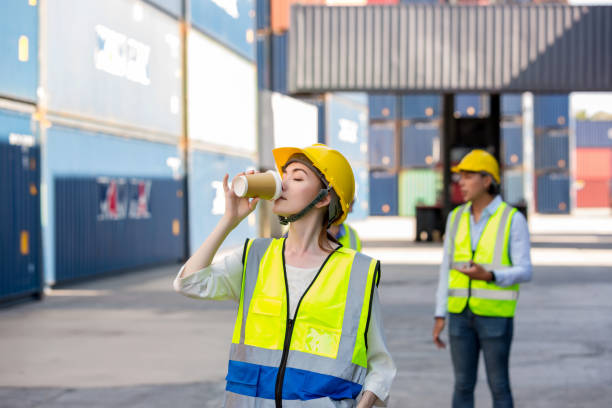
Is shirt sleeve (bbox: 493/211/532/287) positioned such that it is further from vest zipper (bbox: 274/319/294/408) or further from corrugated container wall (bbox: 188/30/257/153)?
corrugated container wall (bbox: 188/30/257/153)

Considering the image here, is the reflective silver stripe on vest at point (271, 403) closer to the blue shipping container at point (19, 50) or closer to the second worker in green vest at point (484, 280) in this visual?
the second worker in green vest at point (484, 280)

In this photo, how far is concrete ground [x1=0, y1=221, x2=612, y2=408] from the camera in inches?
296

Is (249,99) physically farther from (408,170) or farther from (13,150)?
(408,170)

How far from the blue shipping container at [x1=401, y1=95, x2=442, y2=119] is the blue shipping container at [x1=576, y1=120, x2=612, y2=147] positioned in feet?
61.0

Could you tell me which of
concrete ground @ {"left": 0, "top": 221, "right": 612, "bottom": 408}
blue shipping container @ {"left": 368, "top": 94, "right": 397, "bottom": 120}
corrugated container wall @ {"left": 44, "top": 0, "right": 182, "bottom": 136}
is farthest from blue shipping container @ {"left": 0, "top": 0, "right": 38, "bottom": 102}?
blue shipping container @ {"left": 368, "top": 94, "right": 397, "bottom": 120}

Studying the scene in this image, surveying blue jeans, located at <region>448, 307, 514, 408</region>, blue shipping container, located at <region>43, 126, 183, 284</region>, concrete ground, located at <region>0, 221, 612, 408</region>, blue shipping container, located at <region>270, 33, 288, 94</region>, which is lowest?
concrete ground, located at <region>0, 221, 612, 408</region>

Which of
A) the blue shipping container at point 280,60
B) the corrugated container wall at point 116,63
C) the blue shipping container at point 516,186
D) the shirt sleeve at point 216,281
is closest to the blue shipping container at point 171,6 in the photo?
the corrugated container wall at point 116,63

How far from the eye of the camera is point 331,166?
3.01 metres

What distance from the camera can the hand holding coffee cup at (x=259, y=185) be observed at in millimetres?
2707

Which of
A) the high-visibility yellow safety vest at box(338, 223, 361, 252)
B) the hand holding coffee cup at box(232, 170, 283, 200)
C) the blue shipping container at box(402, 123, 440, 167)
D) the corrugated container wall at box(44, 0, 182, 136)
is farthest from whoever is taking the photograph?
the blue shipping container at box(402, 123, 440, 167)

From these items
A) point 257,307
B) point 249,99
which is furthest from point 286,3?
point 257,307

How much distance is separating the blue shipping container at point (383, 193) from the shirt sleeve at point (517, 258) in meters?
47.1

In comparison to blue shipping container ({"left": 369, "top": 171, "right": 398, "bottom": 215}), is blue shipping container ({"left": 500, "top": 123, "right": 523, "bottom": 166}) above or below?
above

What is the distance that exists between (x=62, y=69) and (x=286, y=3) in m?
24.1
